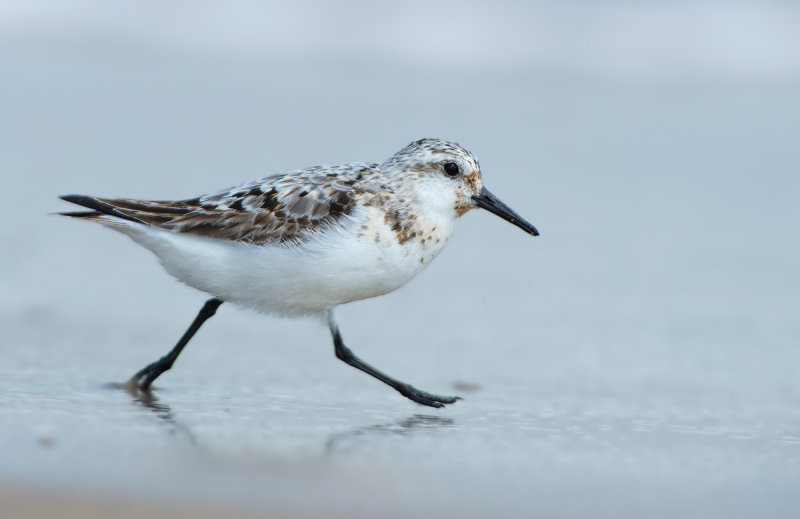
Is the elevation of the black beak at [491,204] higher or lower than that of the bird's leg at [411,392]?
higher

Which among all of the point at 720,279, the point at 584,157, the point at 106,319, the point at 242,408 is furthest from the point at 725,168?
the point at 242,408

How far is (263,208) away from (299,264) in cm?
33

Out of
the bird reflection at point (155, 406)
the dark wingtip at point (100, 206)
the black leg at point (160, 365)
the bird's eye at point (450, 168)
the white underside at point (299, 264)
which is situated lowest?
the bird reflection at point (155, 406)

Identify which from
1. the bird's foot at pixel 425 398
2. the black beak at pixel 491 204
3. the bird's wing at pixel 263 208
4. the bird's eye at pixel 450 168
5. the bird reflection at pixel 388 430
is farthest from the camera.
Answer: the black beak at pixel 491 204

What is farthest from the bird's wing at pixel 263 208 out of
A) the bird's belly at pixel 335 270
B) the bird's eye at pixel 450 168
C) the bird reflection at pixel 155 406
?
the bird reflection at pixel 155 406

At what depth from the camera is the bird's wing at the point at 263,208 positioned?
4859 millimetres

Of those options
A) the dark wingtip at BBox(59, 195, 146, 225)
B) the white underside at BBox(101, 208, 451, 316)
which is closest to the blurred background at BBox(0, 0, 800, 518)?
the white underside at BBox(101, 208, 451, 316)

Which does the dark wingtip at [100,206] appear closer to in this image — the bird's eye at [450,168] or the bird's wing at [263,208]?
the bird's wing at [263,208]

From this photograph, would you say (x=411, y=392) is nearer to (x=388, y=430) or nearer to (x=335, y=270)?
(x=388, y=430)

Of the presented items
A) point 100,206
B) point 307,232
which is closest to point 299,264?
point 307,232

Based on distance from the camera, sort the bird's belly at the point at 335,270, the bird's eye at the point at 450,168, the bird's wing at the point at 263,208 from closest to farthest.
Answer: the bird's belly at the point at 335,270, the bird's wing at the point at 263,208, the bird's eye at the point at 450,168

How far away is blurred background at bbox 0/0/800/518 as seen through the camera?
12.6 ft

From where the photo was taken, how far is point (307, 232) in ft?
15.8

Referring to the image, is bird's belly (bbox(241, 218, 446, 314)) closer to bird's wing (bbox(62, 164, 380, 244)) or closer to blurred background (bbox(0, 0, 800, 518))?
bird's wing (bbox(62, 164, 380, 244))
